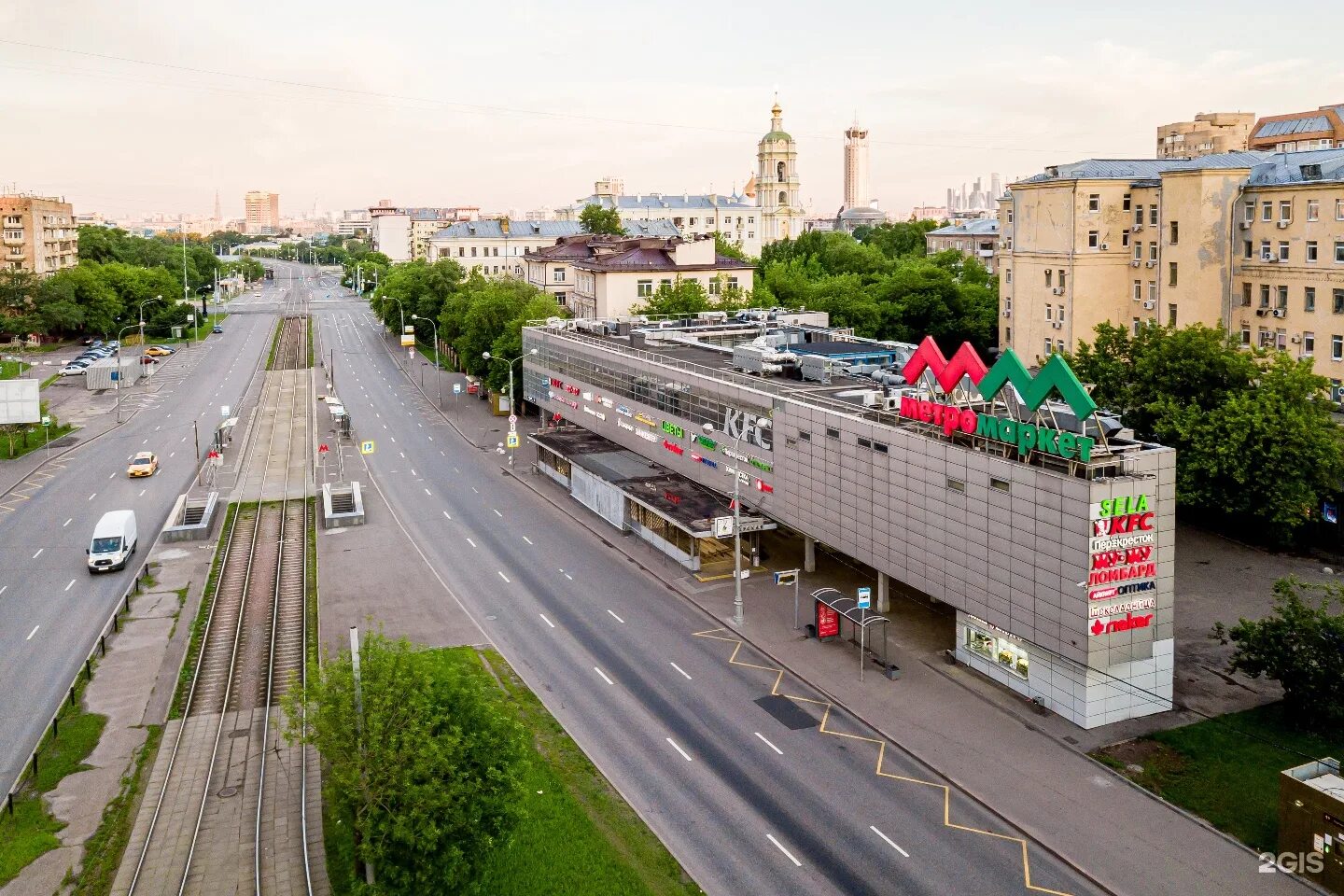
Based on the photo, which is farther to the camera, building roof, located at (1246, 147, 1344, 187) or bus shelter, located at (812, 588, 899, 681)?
building roof, located at (1246, 147, 1344, 187)

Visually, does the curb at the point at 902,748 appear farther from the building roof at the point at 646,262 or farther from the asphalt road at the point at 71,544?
the building roof at the point at 646,262

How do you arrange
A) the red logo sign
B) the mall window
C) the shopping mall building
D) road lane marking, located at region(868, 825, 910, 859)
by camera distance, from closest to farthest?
road lane marking, located at region(868, 825, 910, 859) → the red logo sign → the shopping mall building → the mall window

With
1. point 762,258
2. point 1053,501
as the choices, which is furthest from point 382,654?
point 762,258

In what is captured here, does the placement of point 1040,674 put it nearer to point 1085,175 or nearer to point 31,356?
point 1085,175

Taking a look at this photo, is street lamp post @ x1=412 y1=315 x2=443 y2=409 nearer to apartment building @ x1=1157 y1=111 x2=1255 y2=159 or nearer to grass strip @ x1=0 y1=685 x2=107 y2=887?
grass strip @ x1=0 y1=685 x2=107 y2=887

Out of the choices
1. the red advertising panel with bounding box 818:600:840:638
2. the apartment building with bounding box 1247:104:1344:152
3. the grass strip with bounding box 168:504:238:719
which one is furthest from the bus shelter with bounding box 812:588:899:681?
the apartment building with bounding box 1247:104:1344:152

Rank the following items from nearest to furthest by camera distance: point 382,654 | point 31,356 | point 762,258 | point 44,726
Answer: point 382,654 < point 44,726 < point 31,356 < point 762,258
